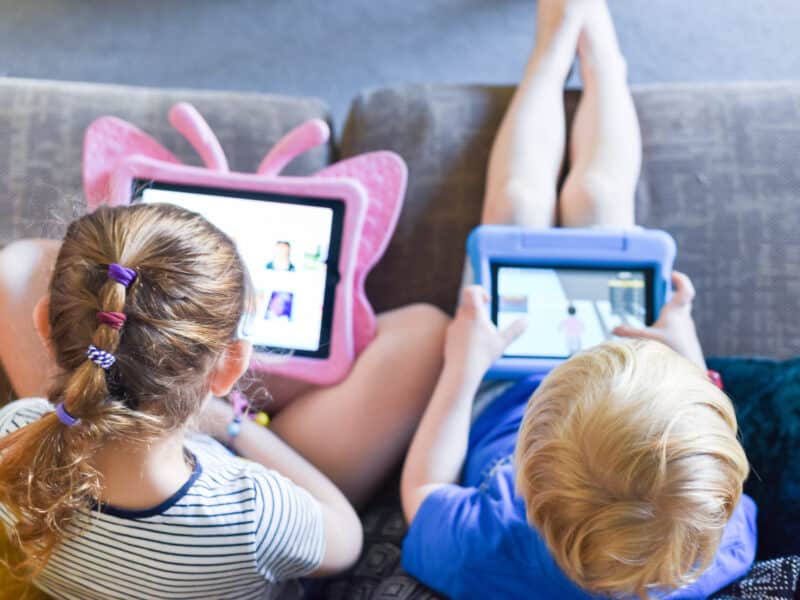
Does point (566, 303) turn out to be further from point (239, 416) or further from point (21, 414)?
point (21, 414)

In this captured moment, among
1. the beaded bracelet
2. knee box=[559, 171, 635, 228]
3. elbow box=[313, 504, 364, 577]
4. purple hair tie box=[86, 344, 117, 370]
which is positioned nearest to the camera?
purple hair tie box=[86, 344, 117, 370]

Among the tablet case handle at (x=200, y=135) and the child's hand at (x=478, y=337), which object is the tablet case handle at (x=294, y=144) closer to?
the tablet case handle at (x=200, y=135)

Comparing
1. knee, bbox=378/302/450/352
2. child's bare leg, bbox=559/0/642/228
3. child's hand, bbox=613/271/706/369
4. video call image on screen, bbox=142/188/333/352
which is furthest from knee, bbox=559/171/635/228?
video call image on screen, bbox=142/188/333/352

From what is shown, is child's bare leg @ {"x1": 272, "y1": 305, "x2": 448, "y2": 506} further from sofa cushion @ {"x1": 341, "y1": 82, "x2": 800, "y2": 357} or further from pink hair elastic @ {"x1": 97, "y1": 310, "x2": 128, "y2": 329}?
pink hair elastic @ {"x1": 97, "y1": 310, "x2": 128, "y2": 329}

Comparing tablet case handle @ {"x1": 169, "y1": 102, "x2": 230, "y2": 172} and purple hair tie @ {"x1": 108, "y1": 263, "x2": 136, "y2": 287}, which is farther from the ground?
tablet case handle @ {"x1": 169, "y1": 102, "x2": 230, "y2": 172}

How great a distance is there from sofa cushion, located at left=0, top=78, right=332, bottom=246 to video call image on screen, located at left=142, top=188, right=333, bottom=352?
16cm

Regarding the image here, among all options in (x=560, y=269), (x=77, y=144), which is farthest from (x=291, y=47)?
(x=560, y=269)

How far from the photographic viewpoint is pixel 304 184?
1.05 meters

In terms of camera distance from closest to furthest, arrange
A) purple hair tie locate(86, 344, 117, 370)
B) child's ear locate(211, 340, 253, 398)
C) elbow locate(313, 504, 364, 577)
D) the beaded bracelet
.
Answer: purple hair tie locate(86, 344, 117, 370), child's ear locate(211, 340, 253, 398), elbow locate(313, 504, 364, 577), the beaded bracelet

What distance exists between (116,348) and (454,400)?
47 centimetres

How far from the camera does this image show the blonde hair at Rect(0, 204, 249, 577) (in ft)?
2.09

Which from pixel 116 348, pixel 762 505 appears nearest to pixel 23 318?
pixel 116 348

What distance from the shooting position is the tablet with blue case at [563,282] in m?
1.01

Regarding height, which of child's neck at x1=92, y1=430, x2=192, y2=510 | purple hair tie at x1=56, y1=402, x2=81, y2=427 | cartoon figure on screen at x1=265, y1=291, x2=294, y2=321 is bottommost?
child's neck at x1=92, y1=430, x2=192, y2=510
